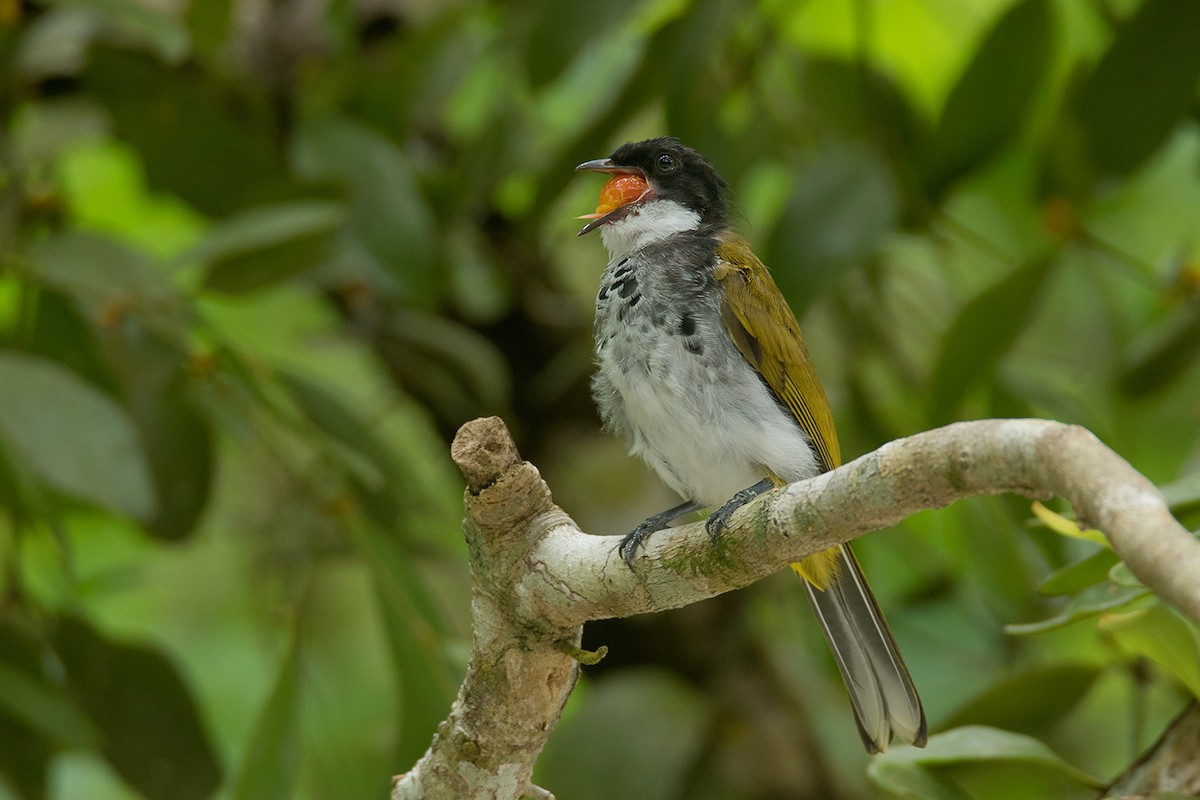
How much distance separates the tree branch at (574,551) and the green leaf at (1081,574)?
16.4 inches

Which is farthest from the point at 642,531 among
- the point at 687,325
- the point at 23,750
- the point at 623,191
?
the point at 23,750

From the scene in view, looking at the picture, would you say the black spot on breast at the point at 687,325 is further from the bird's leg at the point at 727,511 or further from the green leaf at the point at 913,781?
the green leaf at the point at 913,781

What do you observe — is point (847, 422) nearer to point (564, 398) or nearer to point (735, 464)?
point (564, 398)

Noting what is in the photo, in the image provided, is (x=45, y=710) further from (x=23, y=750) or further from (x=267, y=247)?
(x=267, y=247)

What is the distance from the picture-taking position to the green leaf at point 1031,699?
207cm

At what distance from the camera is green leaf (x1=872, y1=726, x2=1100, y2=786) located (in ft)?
5.55

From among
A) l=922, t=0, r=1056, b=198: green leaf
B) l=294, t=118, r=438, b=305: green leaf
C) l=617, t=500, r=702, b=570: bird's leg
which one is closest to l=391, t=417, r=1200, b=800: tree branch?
l=617, t=500, r=702, b=570: bird's leg

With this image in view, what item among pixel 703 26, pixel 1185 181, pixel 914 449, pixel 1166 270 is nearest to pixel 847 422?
pixel 1166 270

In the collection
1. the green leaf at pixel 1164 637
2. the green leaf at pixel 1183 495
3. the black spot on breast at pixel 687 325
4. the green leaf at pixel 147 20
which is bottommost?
the green leaf at pixel 1164 637

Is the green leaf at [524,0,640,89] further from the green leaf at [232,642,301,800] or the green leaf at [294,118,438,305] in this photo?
the green leaf at [232,642,301,800]

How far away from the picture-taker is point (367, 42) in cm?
369

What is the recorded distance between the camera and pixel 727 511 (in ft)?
5.16

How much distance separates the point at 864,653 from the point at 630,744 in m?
1.00

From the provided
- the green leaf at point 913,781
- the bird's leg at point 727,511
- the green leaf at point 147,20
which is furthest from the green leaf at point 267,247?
the green leaf at point 913,781
